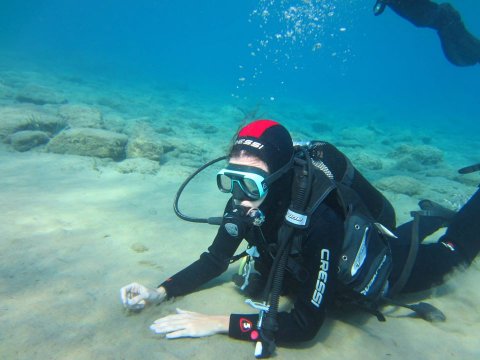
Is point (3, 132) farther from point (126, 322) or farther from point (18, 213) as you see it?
point (126, 322)

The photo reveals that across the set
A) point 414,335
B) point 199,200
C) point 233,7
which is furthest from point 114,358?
point 233,7

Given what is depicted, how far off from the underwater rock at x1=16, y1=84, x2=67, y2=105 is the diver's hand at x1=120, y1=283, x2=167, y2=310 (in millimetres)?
14422

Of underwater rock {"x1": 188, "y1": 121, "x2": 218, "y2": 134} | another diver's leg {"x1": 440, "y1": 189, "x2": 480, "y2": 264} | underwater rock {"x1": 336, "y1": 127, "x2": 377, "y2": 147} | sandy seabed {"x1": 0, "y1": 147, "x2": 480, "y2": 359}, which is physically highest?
underwater rock {"x1": 336, "y1": 127, "x2": 377, "y2": 147}

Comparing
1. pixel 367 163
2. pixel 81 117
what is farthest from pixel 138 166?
pixel 367 163

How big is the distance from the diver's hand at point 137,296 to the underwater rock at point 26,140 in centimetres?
708

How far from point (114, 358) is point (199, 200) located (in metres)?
4.06

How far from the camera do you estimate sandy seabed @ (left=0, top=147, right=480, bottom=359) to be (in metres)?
2.25

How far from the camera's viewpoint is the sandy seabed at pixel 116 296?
2248 millimetres

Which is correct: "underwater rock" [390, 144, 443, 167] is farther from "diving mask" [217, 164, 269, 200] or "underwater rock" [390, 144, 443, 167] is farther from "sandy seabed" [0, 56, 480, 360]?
"diving mask" [217, 164, 269, 200]

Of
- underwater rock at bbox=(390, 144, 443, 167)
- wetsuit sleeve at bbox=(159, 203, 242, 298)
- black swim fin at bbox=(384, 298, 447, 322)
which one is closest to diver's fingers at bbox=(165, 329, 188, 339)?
Result: wetsuit sleeve at bbox=(159, 203, 242, 298)

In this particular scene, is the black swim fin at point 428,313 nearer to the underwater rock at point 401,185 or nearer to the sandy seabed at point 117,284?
the sandy seabed at point 117,284

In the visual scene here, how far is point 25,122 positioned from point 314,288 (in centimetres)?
972

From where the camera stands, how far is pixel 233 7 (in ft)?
431

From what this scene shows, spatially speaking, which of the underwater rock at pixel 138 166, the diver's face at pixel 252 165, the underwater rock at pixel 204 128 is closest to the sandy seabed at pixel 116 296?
the diver's face at pixel 252 165
